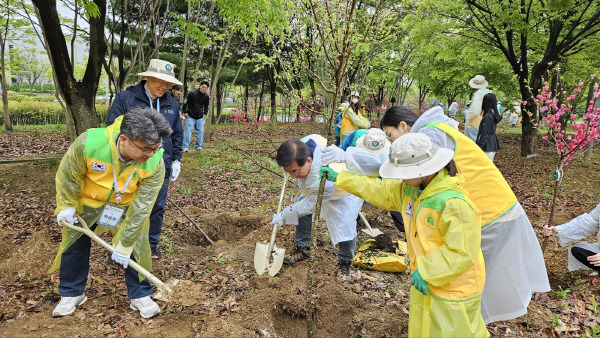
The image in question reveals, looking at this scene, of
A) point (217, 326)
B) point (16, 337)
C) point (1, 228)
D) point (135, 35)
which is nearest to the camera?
point (16, 337)

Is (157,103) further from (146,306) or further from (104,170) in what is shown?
(146,306)

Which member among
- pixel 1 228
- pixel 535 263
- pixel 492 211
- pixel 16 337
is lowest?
pixel 1 228

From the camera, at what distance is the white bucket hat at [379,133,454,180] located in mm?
1925

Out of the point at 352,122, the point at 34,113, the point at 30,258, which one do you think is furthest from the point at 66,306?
the point at 34,113

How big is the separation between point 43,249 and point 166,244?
51.6 inches

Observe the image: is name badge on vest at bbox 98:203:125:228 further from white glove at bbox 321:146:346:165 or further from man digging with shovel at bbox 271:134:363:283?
white glove at bbox 321:146:346:165

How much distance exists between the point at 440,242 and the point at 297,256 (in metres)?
2.46

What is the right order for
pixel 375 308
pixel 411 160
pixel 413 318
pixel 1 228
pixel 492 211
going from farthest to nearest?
pixel 1 228 → pixel 375 308 → pixel 492 211 → pixel 413 318 → pixel 411 160

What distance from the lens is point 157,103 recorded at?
3.82 m

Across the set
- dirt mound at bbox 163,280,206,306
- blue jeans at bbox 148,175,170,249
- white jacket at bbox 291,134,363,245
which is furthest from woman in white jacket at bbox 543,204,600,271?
blue jeans at bbox 148,175,170,249

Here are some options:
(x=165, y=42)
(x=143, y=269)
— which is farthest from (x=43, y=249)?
(x=165, y=42)

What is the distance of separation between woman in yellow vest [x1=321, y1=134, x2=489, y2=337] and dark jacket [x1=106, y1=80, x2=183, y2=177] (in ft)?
8.76

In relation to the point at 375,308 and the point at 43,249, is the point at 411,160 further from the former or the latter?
the point at 43,249

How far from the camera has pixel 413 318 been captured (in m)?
2.16
